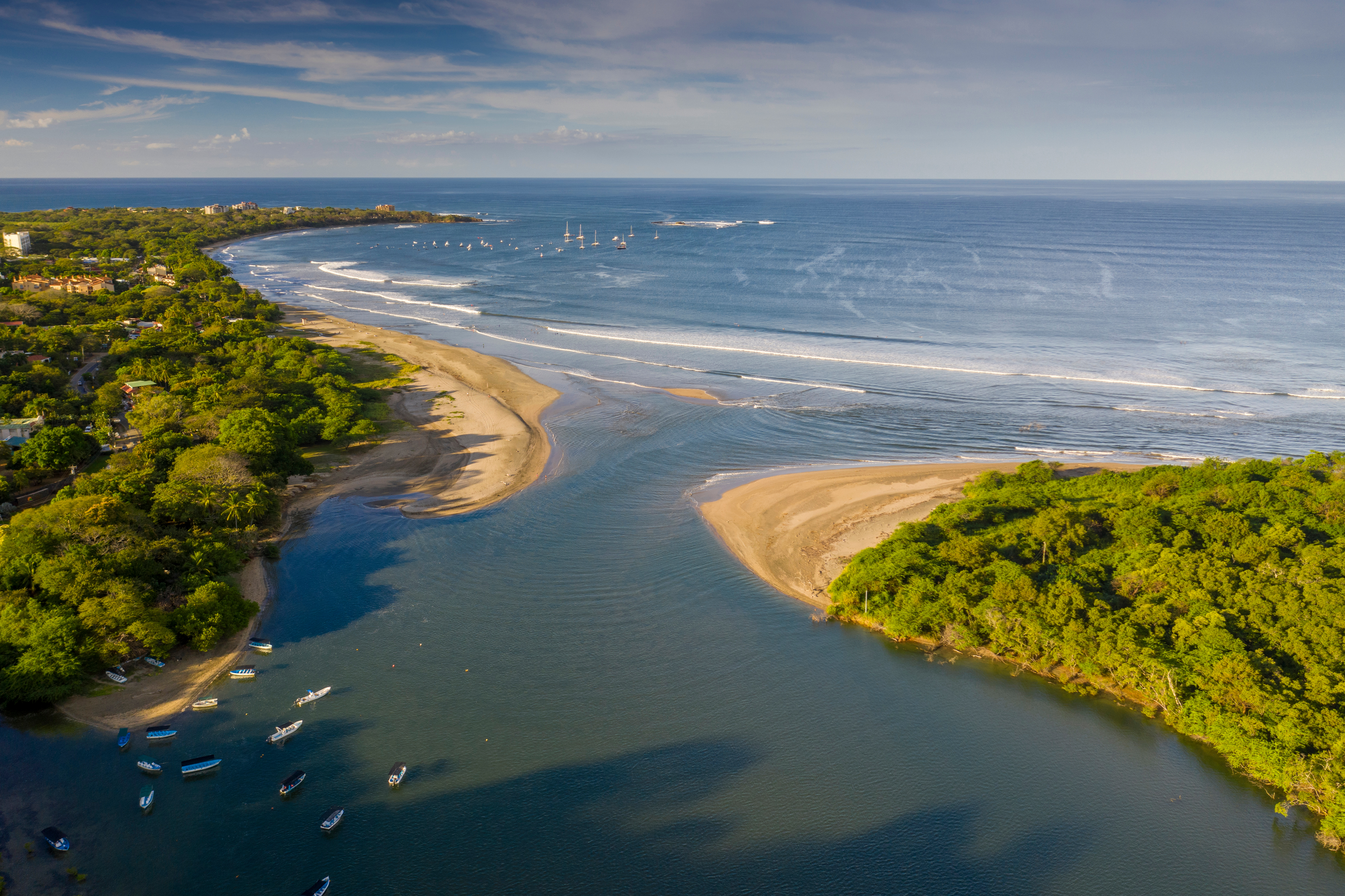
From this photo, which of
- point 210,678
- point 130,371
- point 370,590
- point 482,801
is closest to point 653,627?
point 482,801

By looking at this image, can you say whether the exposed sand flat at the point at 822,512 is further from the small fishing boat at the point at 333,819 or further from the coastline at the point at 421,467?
the small fishing boat at the point at 333,819

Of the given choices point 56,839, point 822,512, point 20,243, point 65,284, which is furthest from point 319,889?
point 20,243

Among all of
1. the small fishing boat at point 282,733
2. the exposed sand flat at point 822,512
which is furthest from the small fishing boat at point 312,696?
the exposed sand flat at point 822,512

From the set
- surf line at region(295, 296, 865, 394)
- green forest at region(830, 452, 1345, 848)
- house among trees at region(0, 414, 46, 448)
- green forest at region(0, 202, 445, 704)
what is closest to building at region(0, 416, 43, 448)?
house among trees at region(0, 414, 46, 448)

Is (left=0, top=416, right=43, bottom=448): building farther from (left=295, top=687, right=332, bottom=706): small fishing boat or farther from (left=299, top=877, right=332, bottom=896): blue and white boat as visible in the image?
(left=299, top=877, right=332, bottom=896): blue and white boat

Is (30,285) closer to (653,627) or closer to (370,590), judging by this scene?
(370,590)

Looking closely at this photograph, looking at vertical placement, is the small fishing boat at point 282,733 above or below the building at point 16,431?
below
